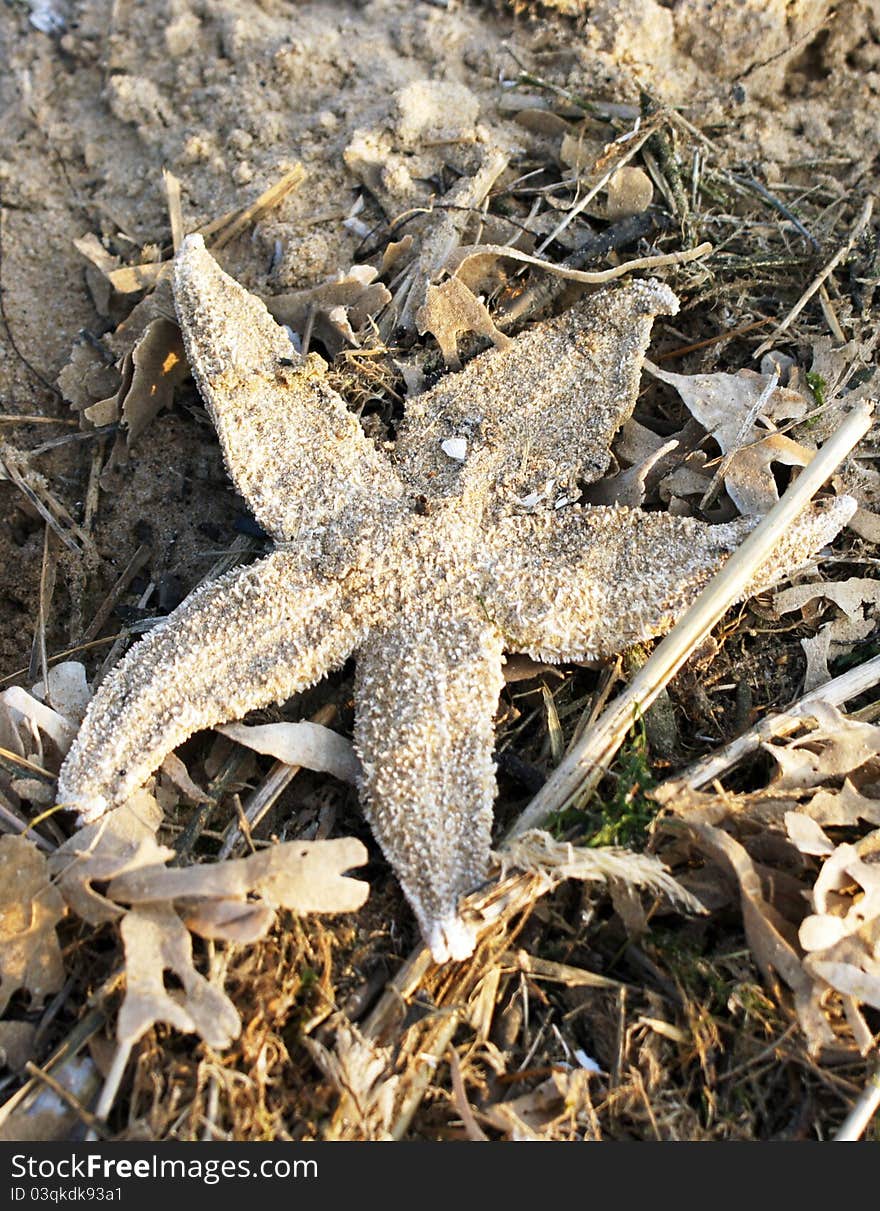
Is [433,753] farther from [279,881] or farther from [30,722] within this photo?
[30,722]

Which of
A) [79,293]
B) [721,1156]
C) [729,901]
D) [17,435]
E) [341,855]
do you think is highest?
[79,293]

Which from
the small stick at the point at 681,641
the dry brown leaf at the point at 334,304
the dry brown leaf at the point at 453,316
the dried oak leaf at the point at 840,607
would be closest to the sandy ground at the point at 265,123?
the dry brown leaf at the point at 334,304

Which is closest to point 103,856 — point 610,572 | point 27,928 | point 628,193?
point 27,928

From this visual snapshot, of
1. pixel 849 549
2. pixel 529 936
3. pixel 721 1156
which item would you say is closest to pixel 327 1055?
pixel 529 936

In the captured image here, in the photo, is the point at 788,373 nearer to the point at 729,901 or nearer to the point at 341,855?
the point at 729,901

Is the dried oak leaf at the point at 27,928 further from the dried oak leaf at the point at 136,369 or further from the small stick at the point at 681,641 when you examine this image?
the dried oak leaf at the point at 136,369

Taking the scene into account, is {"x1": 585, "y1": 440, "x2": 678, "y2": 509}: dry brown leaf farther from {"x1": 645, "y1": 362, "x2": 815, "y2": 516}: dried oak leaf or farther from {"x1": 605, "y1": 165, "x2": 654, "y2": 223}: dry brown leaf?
{"x1": 605, "y1": 165, "x2": 654, "y2": 223}: dry brown leaf

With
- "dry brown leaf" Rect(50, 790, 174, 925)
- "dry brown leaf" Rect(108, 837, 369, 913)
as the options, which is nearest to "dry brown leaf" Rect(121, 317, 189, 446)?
"dry brown leaf" Rect(50, 790, 174, 925)
